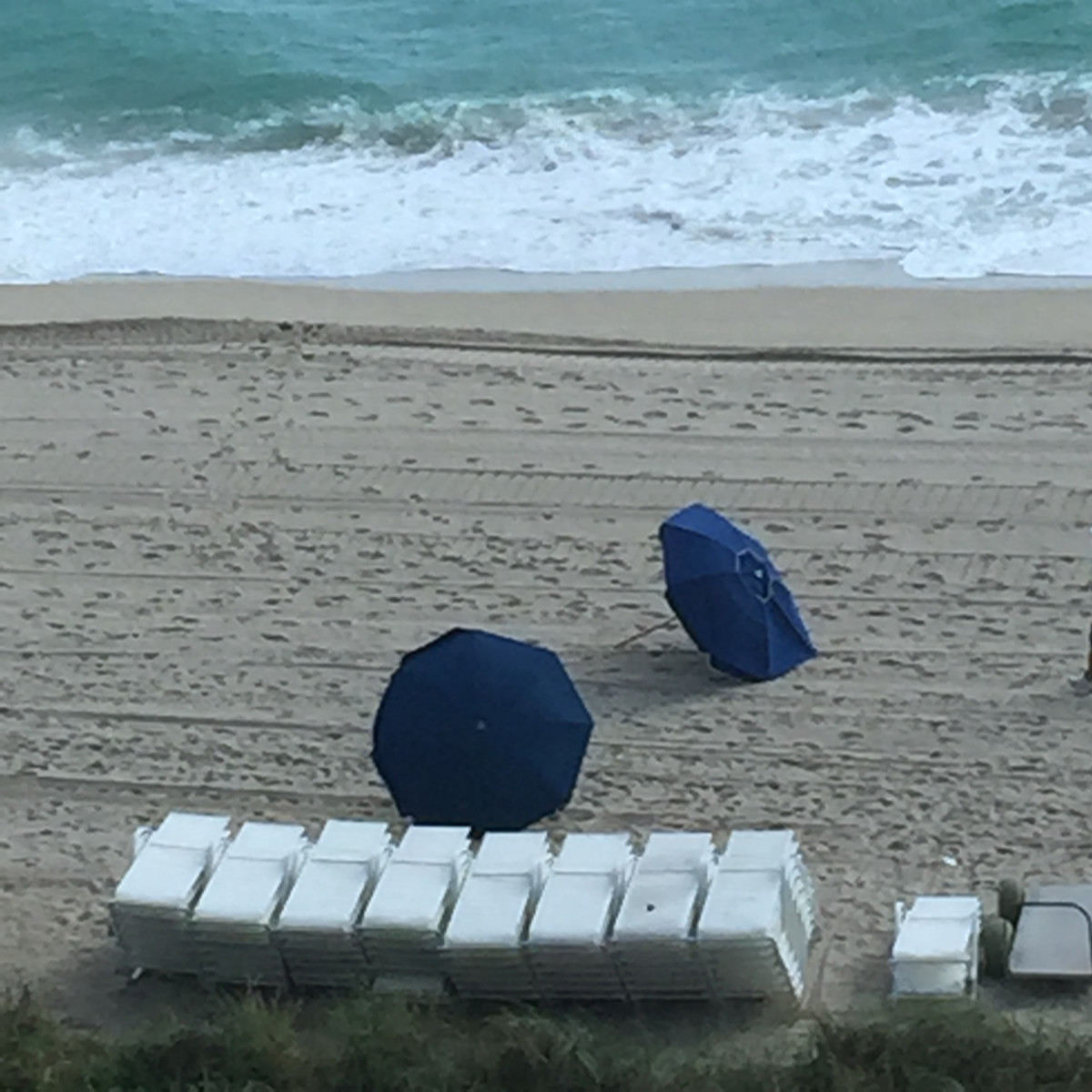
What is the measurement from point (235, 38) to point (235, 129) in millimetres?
3328

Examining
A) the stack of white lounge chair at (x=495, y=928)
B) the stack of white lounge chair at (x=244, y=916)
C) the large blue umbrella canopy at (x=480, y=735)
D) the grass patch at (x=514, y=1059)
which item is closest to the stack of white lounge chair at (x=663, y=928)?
the stack of white lounge chair at (x=495, y=928)

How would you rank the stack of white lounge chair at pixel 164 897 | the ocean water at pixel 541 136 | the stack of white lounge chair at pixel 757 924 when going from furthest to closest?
the ocean water at pixel 541 136
the stack of white lounge chair at pixel 164 897
the stack of white lounge chair at pixel 757 924

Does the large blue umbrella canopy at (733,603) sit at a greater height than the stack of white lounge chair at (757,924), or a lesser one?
greater

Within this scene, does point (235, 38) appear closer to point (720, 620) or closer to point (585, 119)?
point (585, 119)

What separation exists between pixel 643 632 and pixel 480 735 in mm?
2178

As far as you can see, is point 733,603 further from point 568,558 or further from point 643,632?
point 568,558

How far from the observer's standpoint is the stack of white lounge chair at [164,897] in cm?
915

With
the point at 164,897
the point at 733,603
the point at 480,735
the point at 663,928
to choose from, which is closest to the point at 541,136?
the point at 733,603

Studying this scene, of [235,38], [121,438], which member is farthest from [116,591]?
[235,38]

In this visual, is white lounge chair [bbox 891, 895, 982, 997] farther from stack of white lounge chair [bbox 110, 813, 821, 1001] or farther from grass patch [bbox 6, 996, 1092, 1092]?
grass patch [bbox 6, 996, 1092, 1092]

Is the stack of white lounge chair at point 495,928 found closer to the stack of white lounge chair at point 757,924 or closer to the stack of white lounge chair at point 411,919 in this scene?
the stack of white lounge chair at point 411,919

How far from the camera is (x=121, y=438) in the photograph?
14.2 metres

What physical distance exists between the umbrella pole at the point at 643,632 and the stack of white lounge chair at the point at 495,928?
8.86ft

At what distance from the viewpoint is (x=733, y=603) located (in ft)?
37.3
